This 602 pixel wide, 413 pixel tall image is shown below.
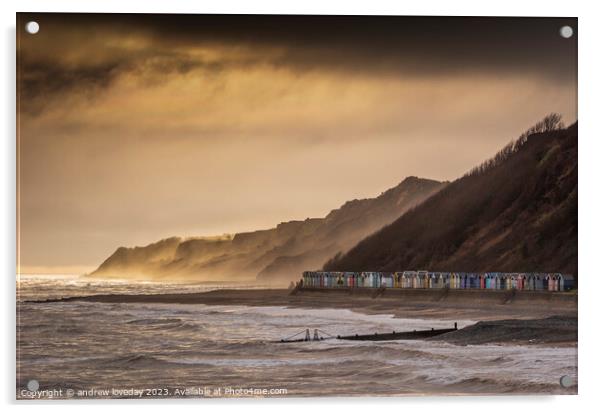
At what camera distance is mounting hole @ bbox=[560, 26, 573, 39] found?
704 cm

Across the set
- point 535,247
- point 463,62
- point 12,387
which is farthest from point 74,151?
point 535,247

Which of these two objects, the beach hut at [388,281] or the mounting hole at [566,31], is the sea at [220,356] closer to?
the beach hut at [388,281]

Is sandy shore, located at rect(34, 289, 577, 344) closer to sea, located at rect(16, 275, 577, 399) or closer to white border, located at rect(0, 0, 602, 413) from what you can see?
sea, located at rect(16, 275, 577, 399)

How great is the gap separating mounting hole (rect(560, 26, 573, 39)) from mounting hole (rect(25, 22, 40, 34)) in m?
3.51

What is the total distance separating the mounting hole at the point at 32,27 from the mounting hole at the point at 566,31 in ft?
11.5

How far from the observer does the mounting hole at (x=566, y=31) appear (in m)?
7.04

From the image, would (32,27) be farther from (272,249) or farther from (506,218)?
(506,218)

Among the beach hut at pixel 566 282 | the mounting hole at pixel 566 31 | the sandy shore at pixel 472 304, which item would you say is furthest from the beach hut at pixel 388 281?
the mounting hole at pixel 566 31

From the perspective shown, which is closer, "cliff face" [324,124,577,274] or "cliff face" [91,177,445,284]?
"cliff face" [91,177,445,284]

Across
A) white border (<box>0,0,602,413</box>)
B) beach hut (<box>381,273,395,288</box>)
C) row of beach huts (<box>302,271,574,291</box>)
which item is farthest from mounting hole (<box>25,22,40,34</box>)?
beach hut (<box>381,273,395,288</box>)

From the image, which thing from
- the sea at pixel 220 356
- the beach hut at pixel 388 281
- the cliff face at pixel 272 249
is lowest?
the sea at pixel 220 356

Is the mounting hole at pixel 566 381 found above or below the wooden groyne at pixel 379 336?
below

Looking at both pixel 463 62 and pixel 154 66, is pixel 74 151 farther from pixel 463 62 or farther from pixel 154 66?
pixel 463 62
